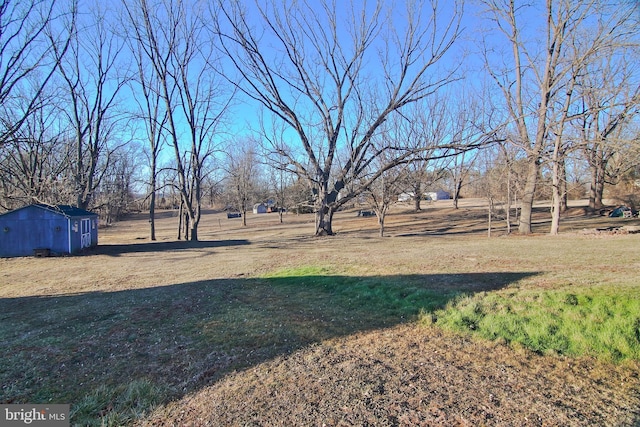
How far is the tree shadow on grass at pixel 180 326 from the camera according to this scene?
145 inches

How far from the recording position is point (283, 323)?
5246 mm

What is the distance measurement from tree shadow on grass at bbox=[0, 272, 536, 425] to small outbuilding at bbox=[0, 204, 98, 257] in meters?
8.99

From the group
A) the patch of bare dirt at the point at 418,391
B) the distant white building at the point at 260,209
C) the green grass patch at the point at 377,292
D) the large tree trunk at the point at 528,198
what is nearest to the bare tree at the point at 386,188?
the large tree trunk at the point at 528,198

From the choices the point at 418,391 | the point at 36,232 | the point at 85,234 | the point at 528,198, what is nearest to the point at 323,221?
the point at 528,198

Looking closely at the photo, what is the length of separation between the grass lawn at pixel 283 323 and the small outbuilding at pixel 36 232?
7.56 m

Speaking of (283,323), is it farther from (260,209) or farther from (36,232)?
(260,209)

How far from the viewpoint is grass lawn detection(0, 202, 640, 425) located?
11.5ft

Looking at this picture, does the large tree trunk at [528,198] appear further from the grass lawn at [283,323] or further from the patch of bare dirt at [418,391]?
the patch of bare dirt at [418,391]

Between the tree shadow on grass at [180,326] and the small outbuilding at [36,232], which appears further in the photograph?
the small outbuilding at [36,232]

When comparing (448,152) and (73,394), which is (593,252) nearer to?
(448,152)

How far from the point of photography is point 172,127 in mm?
22875

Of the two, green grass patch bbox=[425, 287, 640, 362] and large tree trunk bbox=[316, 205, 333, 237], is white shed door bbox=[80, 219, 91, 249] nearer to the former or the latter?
large tree trunk bbox=[316, 205, 333, 237]

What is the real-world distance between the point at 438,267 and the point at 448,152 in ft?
34.1

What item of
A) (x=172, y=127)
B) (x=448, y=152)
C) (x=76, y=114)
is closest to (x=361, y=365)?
(x=448, y=152)
